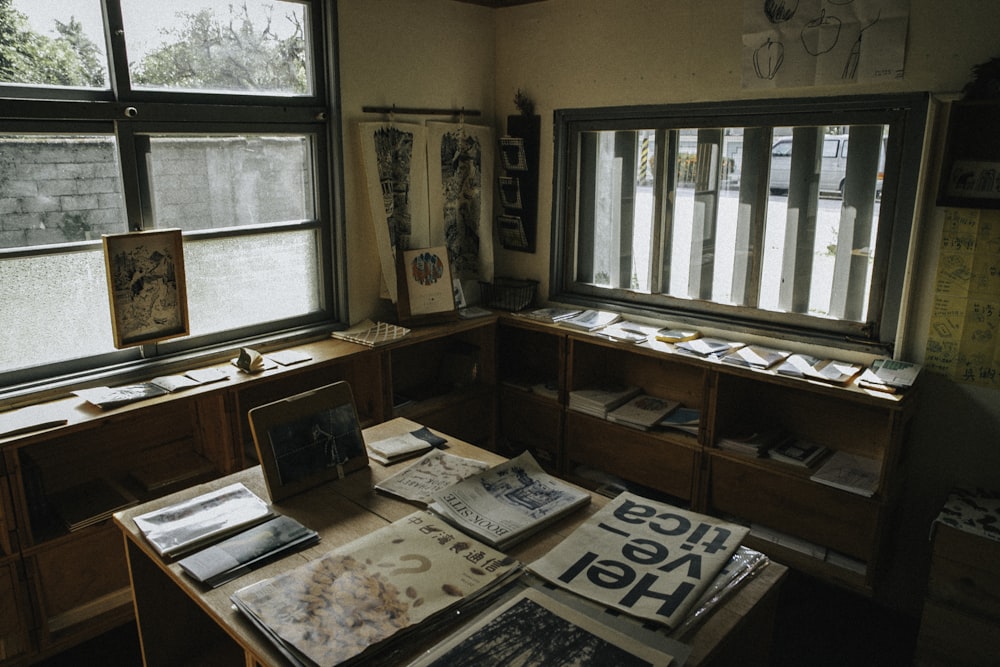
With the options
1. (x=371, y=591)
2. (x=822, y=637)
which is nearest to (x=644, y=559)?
(x=371, y=591)

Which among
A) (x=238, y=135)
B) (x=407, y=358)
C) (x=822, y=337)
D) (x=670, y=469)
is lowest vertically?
(x=670, y=469)

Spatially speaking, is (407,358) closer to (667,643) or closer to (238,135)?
(238,135)

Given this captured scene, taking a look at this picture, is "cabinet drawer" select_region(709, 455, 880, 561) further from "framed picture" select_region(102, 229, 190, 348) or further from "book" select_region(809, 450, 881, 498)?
"framed picture" select_region(102, 229, 190, 348)

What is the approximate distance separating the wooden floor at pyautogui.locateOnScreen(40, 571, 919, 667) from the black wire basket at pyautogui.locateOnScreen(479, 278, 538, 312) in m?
1.87

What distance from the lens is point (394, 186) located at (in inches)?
140

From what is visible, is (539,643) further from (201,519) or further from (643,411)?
(643,411)

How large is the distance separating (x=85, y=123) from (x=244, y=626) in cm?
203

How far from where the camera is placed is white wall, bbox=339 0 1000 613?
2645 mm

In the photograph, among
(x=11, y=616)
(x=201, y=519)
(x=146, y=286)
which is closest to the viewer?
(x=201, y=519)

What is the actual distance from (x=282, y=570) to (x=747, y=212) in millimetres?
2492

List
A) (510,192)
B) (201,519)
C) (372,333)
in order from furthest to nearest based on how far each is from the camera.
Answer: (510,192), (372,333), (201,519)

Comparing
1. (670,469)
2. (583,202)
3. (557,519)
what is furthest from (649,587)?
(583,202)

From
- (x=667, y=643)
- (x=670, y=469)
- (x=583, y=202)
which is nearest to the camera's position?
(x=667, y=643)

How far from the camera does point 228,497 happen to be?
1.86m
